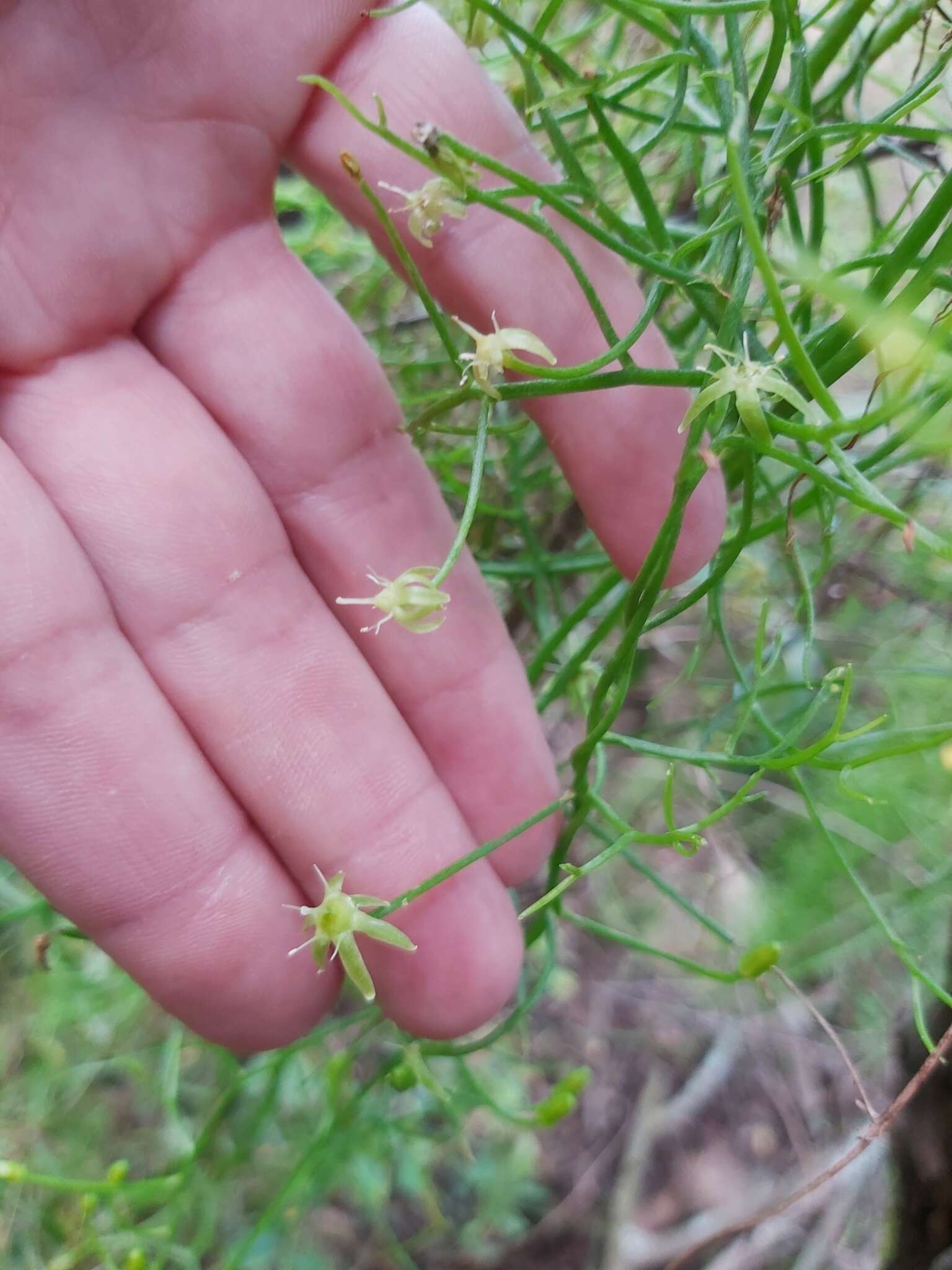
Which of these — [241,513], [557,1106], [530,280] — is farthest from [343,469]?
[557,1106]

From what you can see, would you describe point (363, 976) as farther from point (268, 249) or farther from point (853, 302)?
point (268, 249)

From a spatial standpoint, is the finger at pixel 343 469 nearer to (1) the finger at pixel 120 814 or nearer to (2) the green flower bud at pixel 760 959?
(1) the finger at pixel 120 814

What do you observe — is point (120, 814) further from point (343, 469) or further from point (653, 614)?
point (653, 614)

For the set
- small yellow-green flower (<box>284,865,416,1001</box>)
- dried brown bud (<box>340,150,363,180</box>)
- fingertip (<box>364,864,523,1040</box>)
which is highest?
dried brown bud (<box>340,150,363,180</box>)

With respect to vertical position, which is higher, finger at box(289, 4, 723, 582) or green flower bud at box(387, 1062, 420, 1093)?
finger at box(289, 4, 723, 582)

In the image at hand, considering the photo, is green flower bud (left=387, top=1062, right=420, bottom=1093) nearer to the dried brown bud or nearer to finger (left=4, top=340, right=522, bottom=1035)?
finger (left=4, top=340, right=522, bottom=1035)

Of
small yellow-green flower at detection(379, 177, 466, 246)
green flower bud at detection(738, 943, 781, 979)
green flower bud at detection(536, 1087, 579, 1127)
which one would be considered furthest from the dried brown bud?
green flower bud at detection(536, 1087, 579, 1127)

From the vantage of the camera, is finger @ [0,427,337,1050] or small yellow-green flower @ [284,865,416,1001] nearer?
small yellow-green flower @ [284,865,416,1001]
